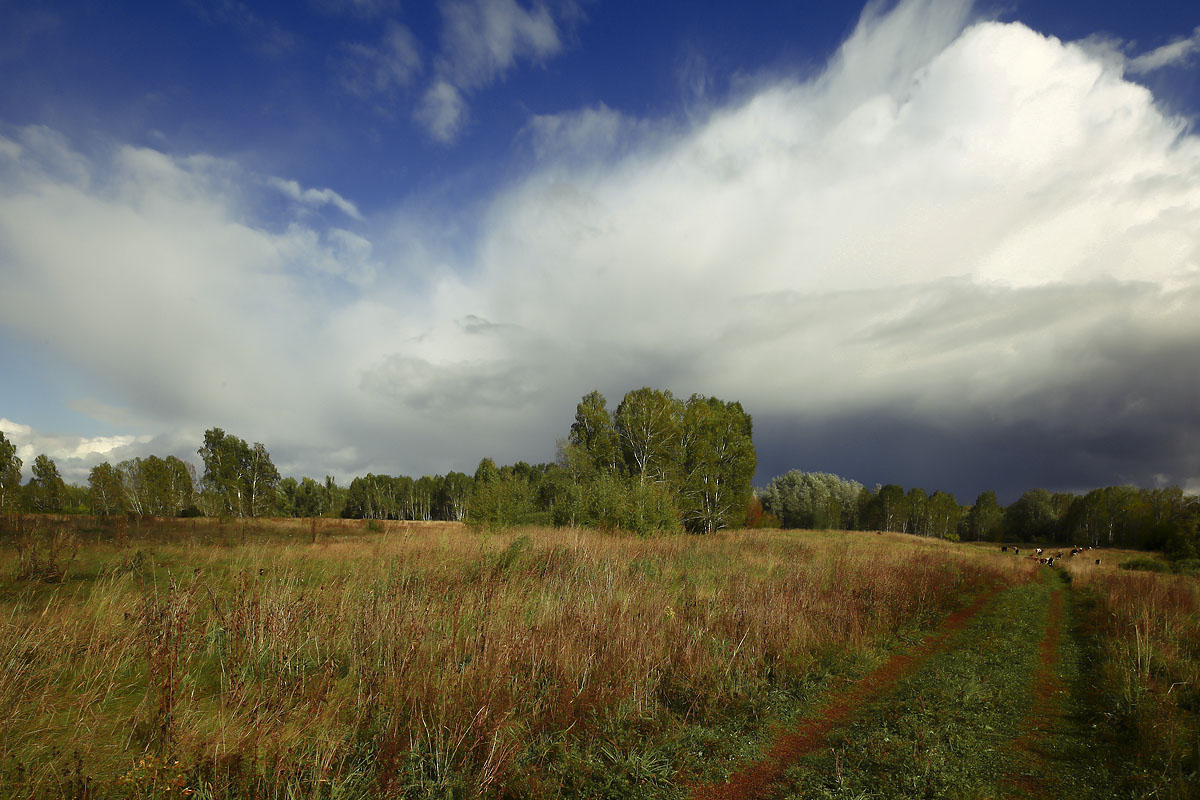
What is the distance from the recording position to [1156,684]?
7422mm

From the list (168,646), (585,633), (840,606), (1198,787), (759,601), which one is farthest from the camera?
(840,606)

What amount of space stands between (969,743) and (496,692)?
5545mm

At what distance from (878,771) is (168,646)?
6963mm

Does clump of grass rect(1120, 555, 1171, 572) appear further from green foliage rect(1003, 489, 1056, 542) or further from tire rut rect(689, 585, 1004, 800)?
green foliage rect(1003, 489, 1056, 542)

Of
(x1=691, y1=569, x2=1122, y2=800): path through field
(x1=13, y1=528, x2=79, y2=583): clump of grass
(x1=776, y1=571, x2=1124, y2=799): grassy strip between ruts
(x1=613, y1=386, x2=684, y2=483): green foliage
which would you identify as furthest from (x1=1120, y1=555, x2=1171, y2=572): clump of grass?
(x1=13, y1=528, x2=79, y2=583): clump of grass

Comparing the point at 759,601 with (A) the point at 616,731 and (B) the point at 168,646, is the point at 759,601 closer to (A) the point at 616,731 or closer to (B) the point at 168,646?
(A) the point at 616,731

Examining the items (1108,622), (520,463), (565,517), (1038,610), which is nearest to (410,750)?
(1108,622)

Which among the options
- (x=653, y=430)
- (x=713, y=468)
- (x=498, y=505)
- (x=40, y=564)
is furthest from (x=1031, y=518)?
(x=40, y=564)

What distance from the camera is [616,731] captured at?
5430mm

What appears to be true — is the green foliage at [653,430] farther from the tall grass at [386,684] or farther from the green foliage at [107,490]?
the green foliage at [107,490]

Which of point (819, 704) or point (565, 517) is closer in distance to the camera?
point (819, 704)

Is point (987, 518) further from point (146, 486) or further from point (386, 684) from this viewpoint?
point (146, 486)

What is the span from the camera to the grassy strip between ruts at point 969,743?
4.81m

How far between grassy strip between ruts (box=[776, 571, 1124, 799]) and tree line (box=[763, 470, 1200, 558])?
6879cm
